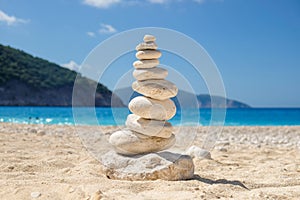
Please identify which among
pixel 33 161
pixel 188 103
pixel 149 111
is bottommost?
pixel 33 161

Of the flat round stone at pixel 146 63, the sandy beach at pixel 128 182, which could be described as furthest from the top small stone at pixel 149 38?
the sandy beach at pixel 128 182

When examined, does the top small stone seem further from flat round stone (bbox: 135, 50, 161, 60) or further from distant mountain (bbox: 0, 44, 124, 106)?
distant mountain (bbox: 0, 44, 124, 106)

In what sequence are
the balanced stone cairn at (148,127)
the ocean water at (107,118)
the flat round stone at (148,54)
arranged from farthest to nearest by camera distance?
the ocean water at (107,118) → the flat round stone at (148,54) → the balanced stone cairn at (148,127)

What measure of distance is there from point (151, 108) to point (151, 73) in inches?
23.2

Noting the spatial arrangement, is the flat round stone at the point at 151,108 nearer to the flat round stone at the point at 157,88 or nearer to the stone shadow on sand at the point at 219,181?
the flat round stone at the point at 157,88

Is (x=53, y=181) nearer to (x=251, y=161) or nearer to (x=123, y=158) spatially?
(x=123, y=158)

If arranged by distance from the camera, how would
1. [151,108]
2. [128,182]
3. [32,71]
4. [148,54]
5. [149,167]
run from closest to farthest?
1. [128,182]
2. [149,167]
3. [151,108]
4. [148,54]
5. [32,71]

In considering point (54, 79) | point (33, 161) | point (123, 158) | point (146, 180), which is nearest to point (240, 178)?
point (146, 180)

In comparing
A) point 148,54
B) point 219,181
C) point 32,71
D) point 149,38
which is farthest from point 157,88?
point 32,71

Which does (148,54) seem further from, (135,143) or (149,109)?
(135,143)

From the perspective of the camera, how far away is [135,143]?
524 cm

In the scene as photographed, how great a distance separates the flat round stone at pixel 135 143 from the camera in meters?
5.25

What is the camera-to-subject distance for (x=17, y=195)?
374 cm

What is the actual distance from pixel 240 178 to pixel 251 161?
7.38 feet
